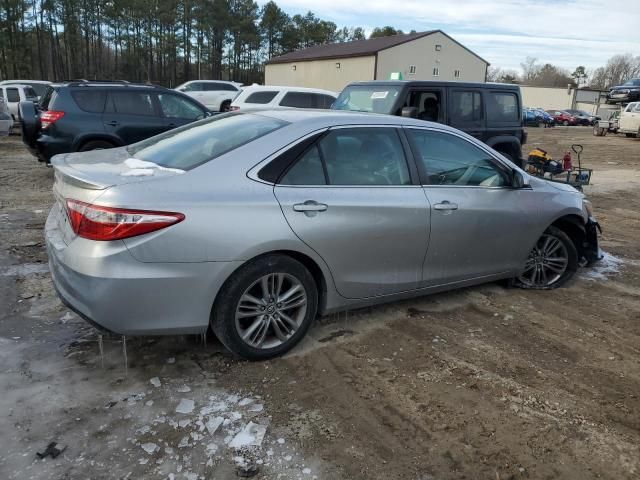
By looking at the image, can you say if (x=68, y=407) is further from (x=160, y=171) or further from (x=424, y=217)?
(x=424, y=217)

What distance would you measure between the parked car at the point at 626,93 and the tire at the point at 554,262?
3646cm

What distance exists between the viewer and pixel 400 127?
3988 mm

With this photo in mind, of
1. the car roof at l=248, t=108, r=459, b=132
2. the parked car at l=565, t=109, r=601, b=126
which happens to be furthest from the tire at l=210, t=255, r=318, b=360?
the parked car at l=565, t=109, r=601, b=126

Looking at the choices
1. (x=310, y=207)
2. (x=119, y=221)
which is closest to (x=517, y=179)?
(x=310, y=207)

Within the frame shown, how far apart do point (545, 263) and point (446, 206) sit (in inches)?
64.3

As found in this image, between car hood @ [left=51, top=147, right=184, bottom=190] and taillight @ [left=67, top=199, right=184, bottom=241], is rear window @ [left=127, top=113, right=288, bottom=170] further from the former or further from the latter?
taillight @ [left=67, top=199, right=184, bottom=241]

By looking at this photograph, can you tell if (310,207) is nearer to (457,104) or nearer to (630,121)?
(457,104)

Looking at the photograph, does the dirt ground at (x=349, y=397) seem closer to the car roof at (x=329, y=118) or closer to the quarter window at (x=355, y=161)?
the quarter window at (x=355, y=161)

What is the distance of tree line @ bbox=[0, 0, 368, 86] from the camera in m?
49.4

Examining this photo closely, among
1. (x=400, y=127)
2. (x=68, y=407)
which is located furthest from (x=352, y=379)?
(x=400, y=127)

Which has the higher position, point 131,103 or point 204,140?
point 131,103

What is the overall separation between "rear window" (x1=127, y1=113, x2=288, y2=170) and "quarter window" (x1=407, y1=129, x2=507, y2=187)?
116cm

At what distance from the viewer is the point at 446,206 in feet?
13.2

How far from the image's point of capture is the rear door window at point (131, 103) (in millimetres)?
8953
